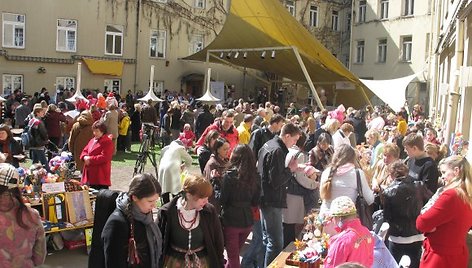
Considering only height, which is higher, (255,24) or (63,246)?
(255,24)

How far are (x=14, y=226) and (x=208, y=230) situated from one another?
4.82 feet

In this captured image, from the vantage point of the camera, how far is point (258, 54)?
24.9 meters

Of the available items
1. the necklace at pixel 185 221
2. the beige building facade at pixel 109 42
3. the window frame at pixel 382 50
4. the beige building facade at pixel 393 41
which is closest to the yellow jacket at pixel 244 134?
the necklace at pixel 185 221

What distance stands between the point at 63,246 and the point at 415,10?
29483 mm

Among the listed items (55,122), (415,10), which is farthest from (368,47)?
(55,122)

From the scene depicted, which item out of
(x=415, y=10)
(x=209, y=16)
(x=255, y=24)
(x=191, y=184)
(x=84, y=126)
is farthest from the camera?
(x=415, y=10)

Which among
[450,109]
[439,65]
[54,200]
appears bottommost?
[54,200]

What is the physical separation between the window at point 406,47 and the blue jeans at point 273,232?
1131 inches

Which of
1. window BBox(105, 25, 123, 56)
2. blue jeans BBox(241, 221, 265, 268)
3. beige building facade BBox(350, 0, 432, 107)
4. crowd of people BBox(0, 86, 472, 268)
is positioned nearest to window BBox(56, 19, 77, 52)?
window BBox(105, 25, 123, 56)

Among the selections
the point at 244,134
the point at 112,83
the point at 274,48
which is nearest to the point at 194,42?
the point at 112,83

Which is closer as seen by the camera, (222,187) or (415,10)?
(222,187)

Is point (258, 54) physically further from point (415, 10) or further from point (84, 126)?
point (84, 126)

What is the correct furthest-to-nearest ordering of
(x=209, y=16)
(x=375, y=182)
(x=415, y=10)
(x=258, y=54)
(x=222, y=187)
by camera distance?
(x=415, y=10)
(x=209, y=16)
(x=258, y=54)
(x=375, y=182)
(x=222, y=187)

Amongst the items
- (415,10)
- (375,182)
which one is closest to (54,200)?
(375,182)
